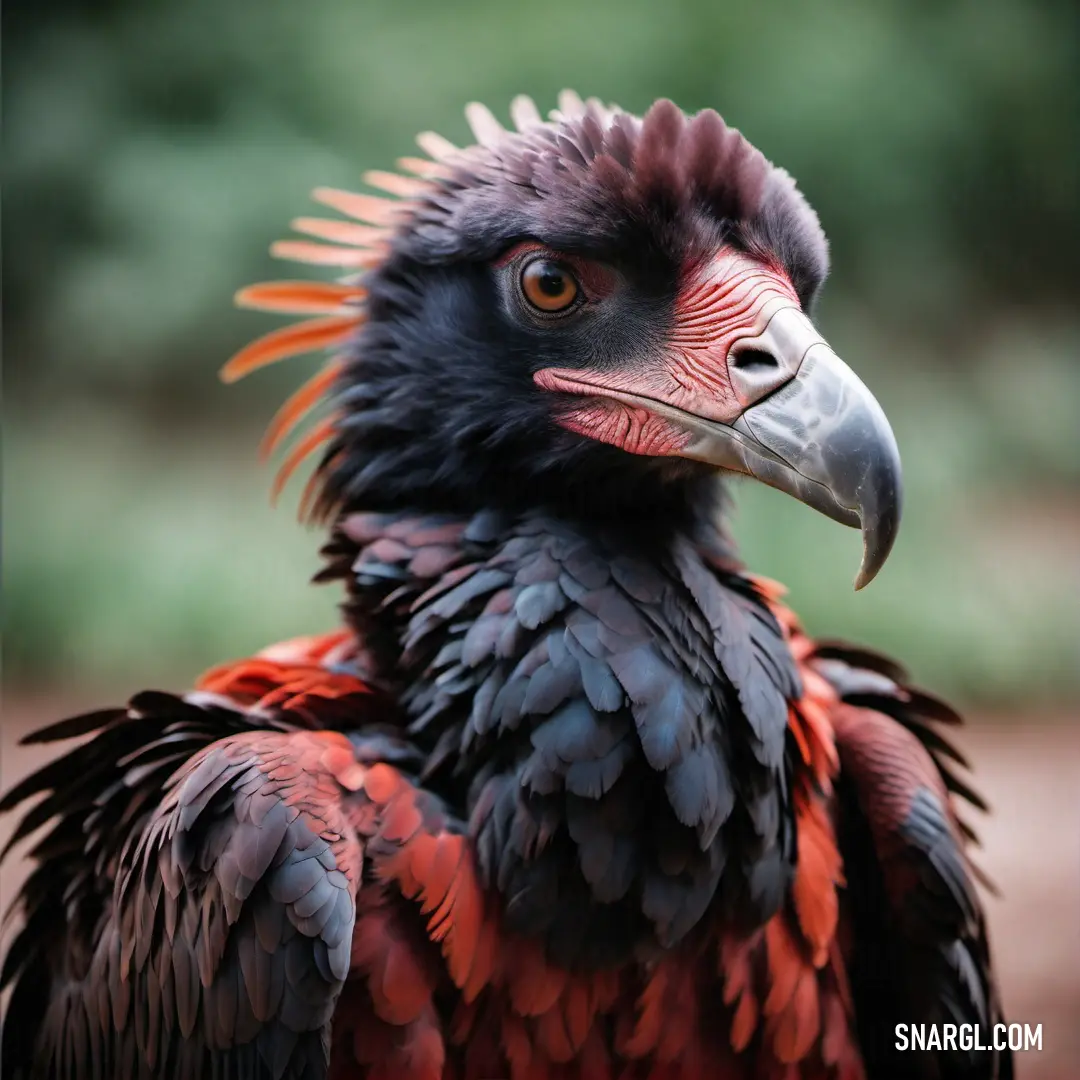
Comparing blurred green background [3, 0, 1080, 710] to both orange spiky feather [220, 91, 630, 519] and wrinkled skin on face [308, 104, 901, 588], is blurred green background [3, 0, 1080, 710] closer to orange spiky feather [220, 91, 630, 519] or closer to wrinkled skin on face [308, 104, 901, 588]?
orange spiky feather [220, 91, 630, 519]

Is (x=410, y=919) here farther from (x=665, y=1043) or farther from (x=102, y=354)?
(x=102, y=354)

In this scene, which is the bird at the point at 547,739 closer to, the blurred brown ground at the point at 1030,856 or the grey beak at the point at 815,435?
the grey beak at the point at 815,435

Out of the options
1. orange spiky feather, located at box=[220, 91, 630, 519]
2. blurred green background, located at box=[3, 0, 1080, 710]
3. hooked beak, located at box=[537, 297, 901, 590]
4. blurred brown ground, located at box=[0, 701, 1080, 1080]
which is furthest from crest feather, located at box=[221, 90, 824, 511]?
blurred brown ground, located at box=[0, 701, 1080, 1080]

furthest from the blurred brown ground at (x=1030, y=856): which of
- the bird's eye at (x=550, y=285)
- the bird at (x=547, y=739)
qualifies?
the bird's eye at (x=550, y=285)

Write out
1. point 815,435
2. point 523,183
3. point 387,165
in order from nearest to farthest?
point 815,435 → point 523,183 → point 387,165

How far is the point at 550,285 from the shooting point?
55.2 inches

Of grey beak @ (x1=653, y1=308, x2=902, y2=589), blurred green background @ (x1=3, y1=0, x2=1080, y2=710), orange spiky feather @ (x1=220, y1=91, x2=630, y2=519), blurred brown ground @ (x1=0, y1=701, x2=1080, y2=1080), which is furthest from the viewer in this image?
blurred green background @ (x1=3, y1=0, x2=1080, y2=710)

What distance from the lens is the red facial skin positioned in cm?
130

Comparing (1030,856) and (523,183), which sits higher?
(523,183)

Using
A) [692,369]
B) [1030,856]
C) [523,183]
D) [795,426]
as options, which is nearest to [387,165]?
[523,183]

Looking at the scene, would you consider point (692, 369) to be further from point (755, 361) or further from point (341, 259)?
point (341, 259)

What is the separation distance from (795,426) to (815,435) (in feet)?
0.09

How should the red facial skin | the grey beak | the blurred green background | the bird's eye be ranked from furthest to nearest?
the blurred green background
the bird's eye
the red facial skin
the grey beak

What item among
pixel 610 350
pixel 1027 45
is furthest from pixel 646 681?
pixel 1027 45
